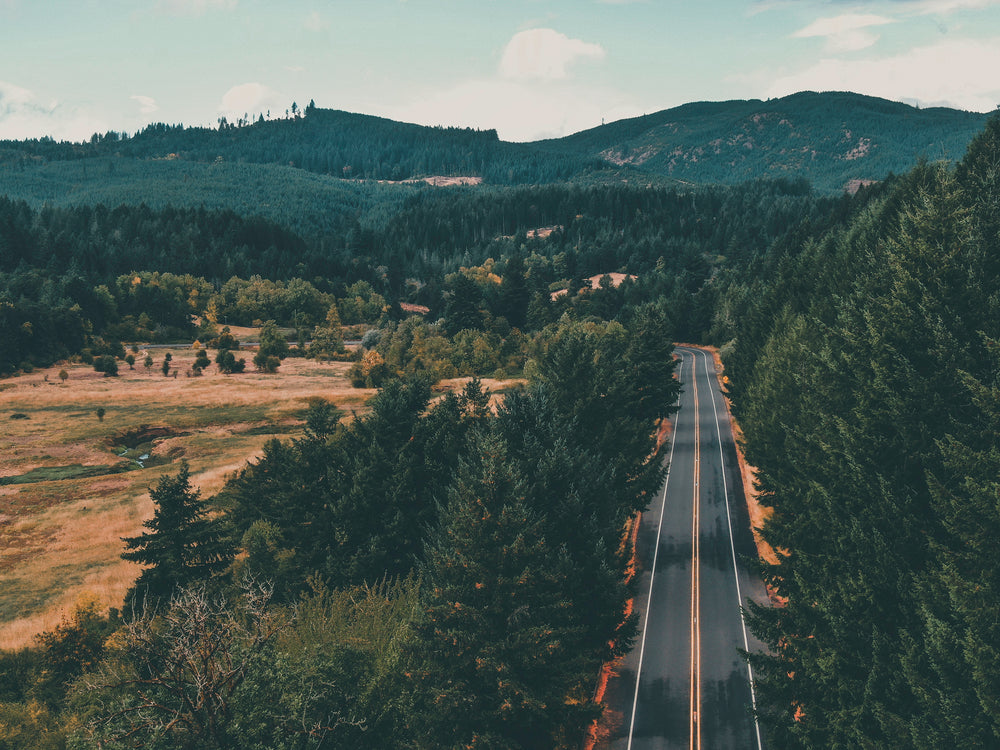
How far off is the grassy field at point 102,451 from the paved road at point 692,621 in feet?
108

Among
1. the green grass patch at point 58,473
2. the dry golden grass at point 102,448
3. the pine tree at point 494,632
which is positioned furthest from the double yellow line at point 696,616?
the green grass patch at point 58,473

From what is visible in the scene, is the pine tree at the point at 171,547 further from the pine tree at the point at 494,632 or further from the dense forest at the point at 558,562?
the pine tree at the point at 494,632

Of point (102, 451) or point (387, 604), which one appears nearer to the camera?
point (387, 604)

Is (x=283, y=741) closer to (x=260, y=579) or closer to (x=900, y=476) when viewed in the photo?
(x=260, y=579)

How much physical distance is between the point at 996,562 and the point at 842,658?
20.6 feet

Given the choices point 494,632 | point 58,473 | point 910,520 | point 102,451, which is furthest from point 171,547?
point 102,451

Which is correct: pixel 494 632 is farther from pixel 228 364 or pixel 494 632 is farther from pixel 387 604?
pixel 228 364

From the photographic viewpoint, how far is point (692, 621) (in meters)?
39.0

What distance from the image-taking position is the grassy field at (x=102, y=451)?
1718 inches

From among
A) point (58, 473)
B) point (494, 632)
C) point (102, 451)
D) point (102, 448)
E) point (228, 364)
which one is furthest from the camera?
point (228, 364)

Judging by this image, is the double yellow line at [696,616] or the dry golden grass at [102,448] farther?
the dry golden grass at [102,448]

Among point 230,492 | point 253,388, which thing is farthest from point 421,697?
point 253,388

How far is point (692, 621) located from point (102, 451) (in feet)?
224

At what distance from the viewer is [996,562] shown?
16.0 m
